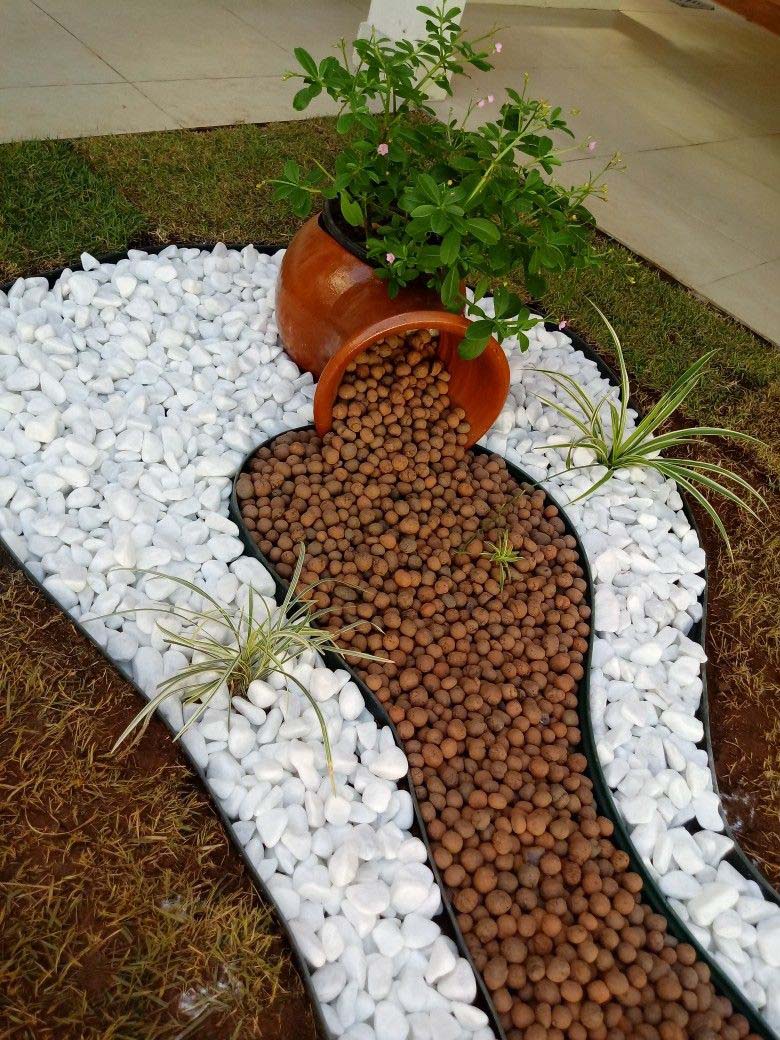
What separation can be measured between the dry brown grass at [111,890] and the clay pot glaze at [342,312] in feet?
2.64

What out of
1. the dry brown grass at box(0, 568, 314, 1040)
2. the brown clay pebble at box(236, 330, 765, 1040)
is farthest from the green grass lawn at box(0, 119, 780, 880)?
the dry brown grass at box(0, 568, 314, 1040)

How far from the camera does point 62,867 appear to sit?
1208 mm

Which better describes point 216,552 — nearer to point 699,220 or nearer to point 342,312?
point 342,312

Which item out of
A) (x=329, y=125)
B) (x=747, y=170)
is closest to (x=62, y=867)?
(x=329, y=125)

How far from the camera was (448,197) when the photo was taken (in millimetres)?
1575

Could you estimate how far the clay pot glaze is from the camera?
6.12 feet

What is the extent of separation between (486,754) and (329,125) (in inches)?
106

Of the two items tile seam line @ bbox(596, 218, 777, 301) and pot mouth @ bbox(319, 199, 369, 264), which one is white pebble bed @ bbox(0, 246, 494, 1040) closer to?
pot mouth @ bbox(319, 199, 369, 264)

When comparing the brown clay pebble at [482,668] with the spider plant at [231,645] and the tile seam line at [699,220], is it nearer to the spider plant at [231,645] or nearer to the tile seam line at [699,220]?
the spider plant at [231,645]

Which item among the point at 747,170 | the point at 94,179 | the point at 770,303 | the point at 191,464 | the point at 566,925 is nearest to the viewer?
the point at 566,925

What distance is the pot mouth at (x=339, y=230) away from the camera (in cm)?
190

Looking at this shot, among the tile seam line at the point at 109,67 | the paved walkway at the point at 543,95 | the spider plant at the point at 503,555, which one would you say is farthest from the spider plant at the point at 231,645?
the tile seam line at the point at 109,67

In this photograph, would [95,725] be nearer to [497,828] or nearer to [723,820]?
[497,828]

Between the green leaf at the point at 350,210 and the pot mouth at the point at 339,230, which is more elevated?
the green leaf at the point at 350,210
